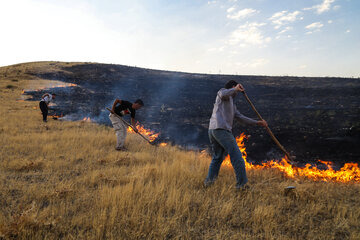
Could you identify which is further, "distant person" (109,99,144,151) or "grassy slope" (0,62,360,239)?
"distant person" (109,99,144,151)

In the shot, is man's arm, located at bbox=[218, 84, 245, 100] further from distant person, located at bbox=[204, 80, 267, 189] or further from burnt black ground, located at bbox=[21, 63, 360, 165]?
burnt black ground, located at bbox=[21, 63, 360, 165]

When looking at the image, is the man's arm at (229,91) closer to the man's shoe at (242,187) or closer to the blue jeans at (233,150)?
the blue jeans at (233,150)

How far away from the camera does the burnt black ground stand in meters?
7.82

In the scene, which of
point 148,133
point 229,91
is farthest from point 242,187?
point 148,133

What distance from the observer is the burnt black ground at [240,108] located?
7816 mm

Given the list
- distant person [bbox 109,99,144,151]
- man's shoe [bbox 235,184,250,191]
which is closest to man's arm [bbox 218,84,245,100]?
man's shoe [bbox 235,184,250,191]

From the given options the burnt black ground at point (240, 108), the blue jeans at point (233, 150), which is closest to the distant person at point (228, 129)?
the blue jeans at point (233, 150)

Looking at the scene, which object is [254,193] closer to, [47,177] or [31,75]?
[47,177]

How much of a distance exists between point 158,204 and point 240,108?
1192 centimetres

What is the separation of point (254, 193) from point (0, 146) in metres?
7.24

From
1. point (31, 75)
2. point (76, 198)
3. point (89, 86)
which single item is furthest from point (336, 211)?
point (31, 75)

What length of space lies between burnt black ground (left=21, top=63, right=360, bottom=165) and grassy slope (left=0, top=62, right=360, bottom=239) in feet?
11.3

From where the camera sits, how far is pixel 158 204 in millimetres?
3418

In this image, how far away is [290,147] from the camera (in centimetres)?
774
